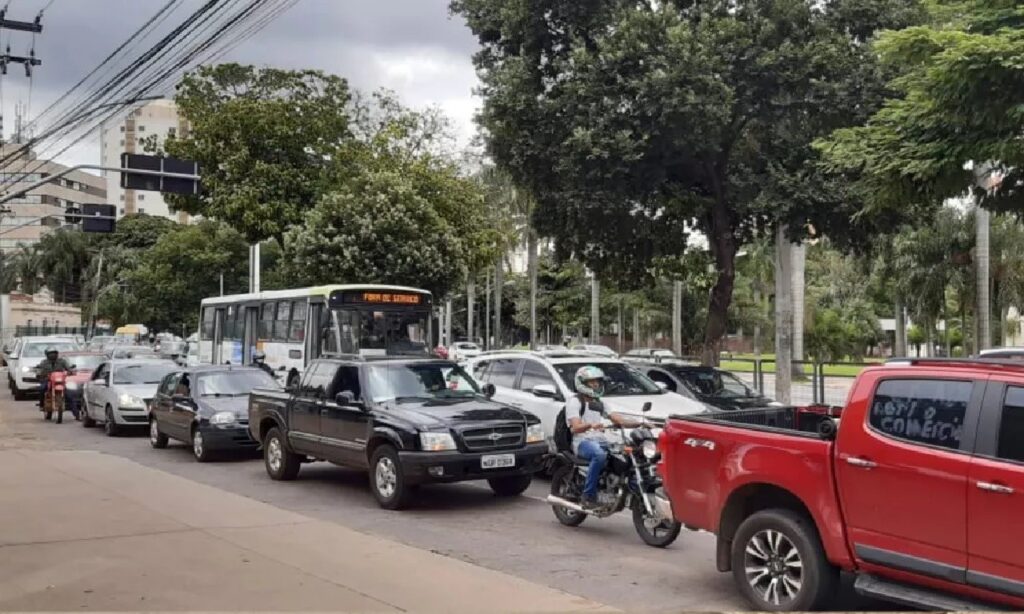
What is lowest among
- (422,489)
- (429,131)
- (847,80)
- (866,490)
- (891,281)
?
(422,489)

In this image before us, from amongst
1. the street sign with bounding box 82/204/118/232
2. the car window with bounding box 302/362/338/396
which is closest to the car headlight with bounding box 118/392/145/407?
the car window with bounding box 302/362/338/396

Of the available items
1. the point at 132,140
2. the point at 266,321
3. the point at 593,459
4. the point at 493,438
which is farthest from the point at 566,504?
the point at 132,140

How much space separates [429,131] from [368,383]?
2754 cm

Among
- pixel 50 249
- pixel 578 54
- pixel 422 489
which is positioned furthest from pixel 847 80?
pixel 50 249

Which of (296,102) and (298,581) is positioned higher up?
(296,102)

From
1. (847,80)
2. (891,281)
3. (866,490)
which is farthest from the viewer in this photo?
(891,281)

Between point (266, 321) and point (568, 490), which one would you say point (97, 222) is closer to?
point (266, 321)

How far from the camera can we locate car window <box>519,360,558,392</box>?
14.0 metres

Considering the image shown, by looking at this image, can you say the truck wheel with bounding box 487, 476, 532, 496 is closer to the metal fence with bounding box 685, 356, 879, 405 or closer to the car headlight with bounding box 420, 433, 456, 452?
the car headlight with bounding box 420, 433, 456, 452

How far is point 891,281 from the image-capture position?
37.3m

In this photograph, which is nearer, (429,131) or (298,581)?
(298,581)

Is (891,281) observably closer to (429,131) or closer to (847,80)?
(429,131)

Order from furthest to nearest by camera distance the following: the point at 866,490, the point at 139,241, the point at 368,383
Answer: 1. the point at 139,241
2. the point at 368,383
3. the point at 866,490

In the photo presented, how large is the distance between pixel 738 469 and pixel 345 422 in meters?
6.20
